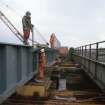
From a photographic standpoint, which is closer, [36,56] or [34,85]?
[34,85]

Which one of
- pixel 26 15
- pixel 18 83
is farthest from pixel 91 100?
pixel 26 15

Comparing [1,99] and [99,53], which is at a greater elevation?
[99,53]

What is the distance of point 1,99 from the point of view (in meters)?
6.94

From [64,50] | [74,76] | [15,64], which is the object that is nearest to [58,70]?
[74,76]

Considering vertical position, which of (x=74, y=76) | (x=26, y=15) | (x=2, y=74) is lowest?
(x=74, y=76)

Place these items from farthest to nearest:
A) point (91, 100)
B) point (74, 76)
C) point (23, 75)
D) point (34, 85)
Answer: point (74, 76) < point (23, 75) < point (34, 85) < point (91, 100)

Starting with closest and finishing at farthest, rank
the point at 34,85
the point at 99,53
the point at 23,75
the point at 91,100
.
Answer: the point at 91,100, the point at 34,85, the point at 23,75, the point at 99,53

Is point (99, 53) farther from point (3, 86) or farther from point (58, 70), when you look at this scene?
point (3, 86)

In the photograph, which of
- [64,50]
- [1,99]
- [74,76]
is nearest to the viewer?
[1,99]

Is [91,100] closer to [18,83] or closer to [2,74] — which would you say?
[18,83]

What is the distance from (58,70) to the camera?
16.1 metres

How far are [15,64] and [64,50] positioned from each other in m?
30.9

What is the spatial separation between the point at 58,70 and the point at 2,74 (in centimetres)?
907

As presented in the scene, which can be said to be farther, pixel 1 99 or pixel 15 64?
pixel 15 64
